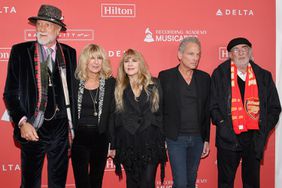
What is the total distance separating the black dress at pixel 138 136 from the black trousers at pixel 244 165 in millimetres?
717

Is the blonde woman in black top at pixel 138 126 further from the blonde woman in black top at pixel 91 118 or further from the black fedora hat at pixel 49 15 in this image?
the black fedora hat at pixel 49 15

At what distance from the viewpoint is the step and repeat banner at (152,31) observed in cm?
361

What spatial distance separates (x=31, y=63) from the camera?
2.88 m

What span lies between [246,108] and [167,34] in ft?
4.36

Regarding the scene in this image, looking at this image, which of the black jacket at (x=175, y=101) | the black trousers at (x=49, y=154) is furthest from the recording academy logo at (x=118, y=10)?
the black trousers at (x=49, y=154)

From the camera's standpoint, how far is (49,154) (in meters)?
2.96

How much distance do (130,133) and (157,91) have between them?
0.51 m

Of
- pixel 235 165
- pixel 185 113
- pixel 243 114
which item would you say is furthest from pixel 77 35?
pixel 235 165

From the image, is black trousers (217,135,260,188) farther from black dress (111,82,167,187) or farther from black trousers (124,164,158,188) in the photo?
black trousers (124,164,158,188)

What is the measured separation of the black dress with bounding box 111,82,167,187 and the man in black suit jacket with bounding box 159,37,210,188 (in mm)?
212

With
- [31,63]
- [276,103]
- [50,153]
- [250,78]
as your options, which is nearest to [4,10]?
[31,63]

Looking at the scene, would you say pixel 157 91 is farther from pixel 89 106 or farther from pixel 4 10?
pixel 4 10

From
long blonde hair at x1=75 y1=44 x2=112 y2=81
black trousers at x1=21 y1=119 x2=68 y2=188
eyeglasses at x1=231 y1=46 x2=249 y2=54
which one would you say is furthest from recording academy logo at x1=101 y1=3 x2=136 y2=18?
black trousers at x1=21 y1=119 x2=68 y2=188

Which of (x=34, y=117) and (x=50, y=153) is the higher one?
(x=34, y=117)
